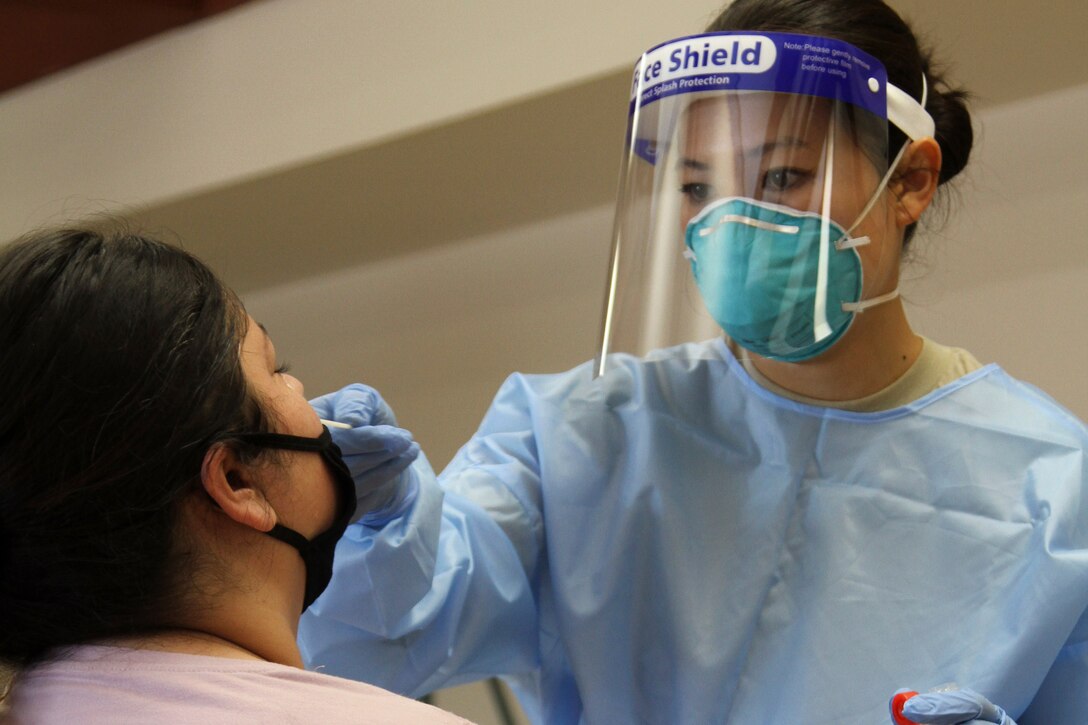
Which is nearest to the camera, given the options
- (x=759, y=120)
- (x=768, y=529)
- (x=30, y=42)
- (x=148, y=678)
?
(x=148, y=678)

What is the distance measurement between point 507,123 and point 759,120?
0.99m

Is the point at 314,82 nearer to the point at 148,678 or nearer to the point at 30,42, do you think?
the point at 30,42

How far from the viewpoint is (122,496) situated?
0.97m

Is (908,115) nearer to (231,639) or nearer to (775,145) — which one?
→ (775,145)

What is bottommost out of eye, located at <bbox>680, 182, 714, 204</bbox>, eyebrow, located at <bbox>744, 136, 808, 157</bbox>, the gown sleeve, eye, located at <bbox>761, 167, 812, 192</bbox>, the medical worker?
the gown sleeve

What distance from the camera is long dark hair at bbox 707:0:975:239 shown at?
4.84 feet

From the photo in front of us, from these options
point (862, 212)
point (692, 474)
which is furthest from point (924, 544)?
point (862, 212)

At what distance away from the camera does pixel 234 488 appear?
1.05 meters

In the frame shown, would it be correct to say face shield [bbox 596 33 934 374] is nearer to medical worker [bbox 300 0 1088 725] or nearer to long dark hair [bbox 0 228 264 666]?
medical worker [bbox 300 0 1088 725]

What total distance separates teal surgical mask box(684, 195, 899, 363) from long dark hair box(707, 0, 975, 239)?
165 mm

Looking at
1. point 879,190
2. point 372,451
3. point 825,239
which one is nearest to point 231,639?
point 372,451

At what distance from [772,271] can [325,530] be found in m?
0.58

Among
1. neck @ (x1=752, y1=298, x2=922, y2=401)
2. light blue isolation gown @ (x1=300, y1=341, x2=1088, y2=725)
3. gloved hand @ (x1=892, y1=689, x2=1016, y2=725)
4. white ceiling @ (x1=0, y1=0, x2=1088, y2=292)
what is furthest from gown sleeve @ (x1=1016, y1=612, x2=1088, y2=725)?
white ceiling @ (x1=0, y1=0, x2=1088, y2=292)

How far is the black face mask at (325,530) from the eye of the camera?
1.09m
